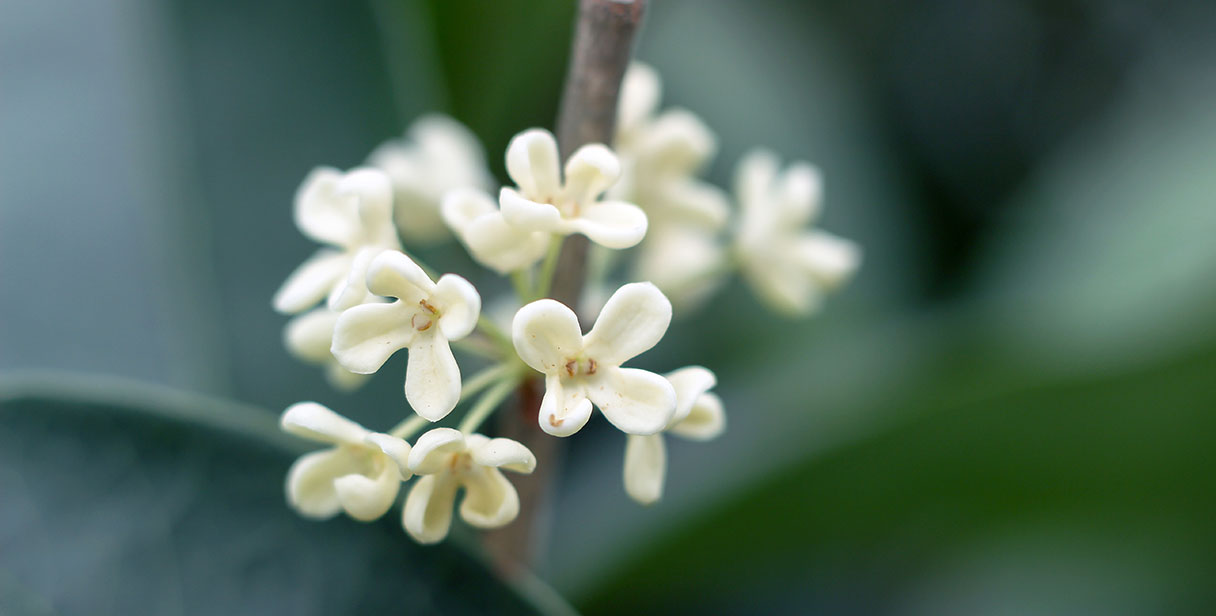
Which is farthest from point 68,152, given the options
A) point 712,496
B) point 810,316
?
point 810,316

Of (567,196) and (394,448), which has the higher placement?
(567,196)

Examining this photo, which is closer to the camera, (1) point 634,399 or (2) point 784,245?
(1) point 634,399

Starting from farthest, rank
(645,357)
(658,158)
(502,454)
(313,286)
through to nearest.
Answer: (645,357)
(658,158)
(313,286)
(502,454)

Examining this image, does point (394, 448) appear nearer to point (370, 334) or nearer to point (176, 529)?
point (370, 334)

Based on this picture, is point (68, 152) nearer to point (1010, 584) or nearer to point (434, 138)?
point (434, 138)

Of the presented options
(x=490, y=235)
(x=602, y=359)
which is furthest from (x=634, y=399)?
(x=490, y=235)
